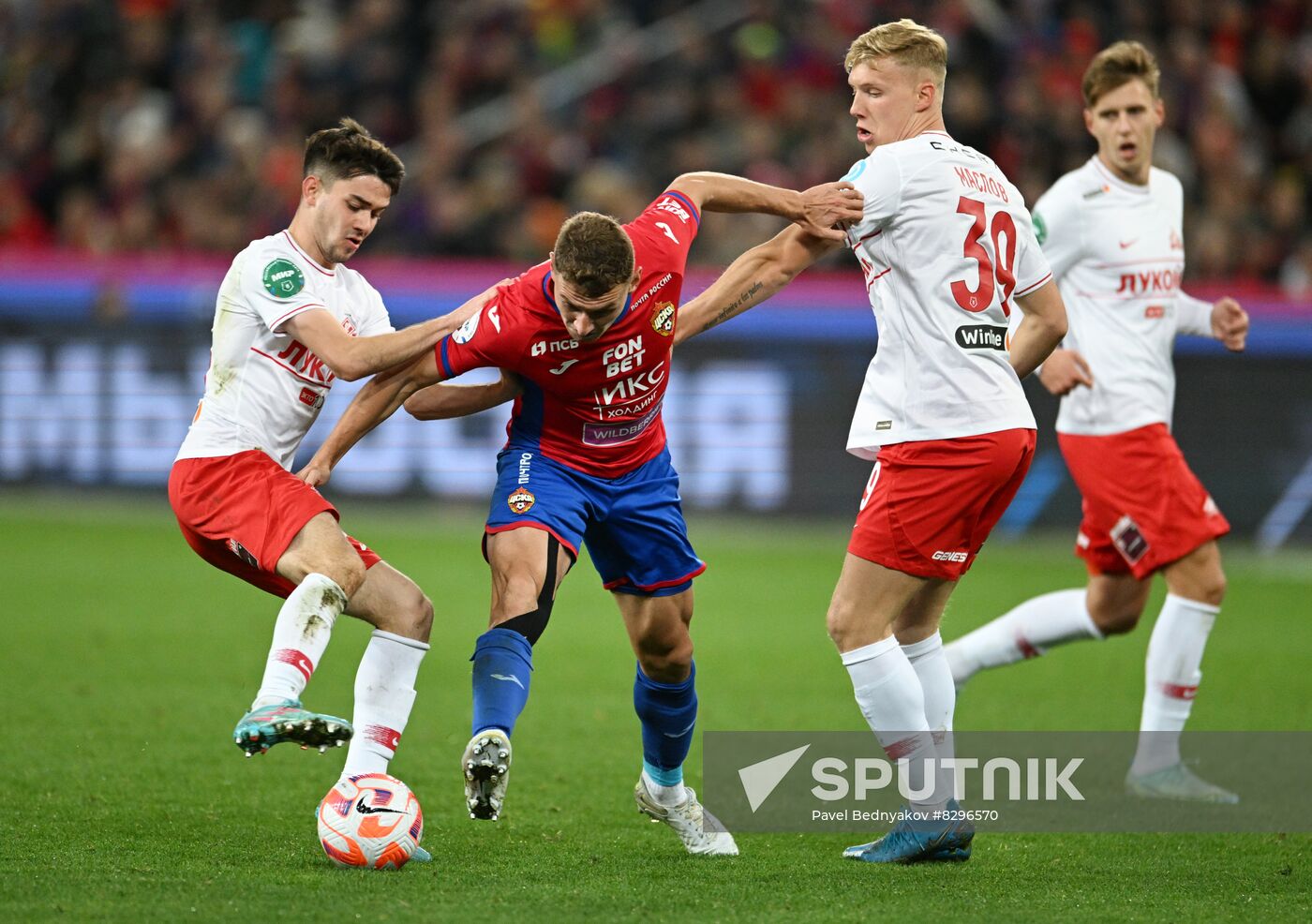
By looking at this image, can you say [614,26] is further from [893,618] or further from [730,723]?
[893,618]

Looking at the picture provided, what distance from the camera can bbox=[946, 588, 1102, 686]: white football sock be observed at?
736 cm

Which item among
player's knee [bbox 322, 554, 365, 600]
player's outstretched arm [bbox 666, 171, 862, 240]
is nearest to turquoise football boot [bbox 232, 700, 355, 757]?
player's knee [bbox 322, 554, 365, 600]

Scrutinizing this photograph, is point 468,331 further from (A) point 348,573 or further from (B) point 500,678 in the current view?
(B) point 500,678

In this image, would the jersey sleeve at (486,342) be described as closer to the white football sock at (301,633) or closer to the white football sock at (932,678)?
the white football sock at (301,633)

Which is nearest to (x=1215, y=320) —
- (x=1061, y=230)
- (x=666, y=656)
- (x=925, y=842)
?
(x=1061, y=230)

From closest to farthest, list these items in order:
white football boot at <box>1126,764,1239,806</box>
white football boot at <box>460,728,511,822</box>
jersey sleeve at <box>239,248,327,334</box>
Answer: white football boot at <box>460,728,511,822</box> < jersey sleeve at <box>239,248,327,334</box> < white football boot at <box>1126,764,1239,806</box>

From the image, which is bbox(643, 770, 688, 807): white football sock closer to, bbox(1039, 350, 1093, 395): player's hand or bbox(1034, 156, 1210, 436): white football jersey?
bbox(1039, 350, 1093, 395): player's hand

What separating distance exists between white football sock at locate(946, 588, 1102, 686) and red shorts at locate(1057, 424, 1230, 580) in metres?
0.23

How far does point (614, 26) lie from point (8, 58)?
6999 millimetres

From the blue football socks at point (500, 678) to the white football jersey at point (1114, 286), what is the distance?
10.4ft

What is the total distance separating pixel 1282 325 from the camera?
45.2ft

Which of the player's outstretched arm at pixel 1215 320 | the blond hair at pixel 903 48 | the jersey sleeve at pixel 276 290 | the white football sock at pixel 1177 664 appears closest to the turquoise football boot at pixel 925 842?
the white football sock at pixel 1177 664

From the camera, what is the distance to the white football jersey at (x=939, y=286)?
17.6 feet

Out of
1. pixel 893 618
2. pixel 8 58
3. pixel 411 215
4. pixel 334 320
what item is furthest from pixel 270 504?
pixel 8 58
